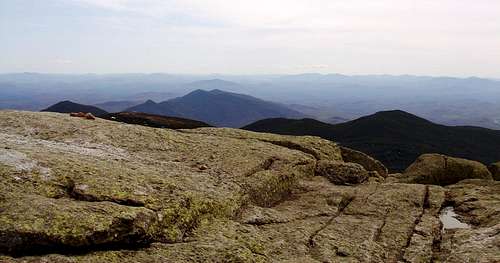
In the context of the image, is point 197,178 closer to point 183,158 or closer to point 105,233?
point 183,158

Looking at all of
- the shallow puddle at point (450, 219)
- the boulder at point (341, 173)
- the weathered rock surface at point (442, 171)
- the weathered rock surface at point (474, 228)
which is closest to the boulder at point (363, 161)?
the weathered rock surface at point (442, 171)

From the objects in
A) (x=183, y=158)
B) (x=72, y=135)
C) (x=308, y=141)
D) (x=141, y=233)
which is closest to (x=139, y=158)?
(x=183, y=158)

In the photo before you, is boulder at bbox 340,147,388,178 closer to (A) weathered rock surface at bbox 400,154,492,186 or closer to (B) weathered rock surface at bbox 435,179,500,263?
(A) weathered rock surface at bbox 400,154,492,186

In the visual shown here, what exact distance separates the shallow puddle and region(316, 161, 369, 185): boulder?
8100 millimetres

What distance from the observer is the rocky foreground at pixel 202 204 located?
20297 mm

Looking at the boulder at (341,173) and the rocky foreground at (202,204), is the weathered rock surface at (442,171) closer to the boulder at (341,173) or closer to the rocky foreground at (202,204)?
the rocky foreground at (202,204)

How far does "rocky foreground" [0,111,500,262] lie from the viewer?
20297 millimetres

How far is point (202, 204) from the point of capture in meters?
26.0

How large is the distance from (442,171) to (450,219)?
21.7 meters

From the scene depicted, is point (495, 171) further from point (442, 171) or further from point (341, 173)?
point (341, 173)

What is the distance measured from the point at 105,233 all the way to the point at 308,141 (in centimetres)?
3142

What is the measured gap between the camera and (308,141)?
4878 cm

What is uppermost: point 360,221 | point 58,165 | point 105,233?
point 58,165

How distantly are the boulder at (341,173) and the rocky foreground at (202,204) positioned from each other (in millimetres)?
102
